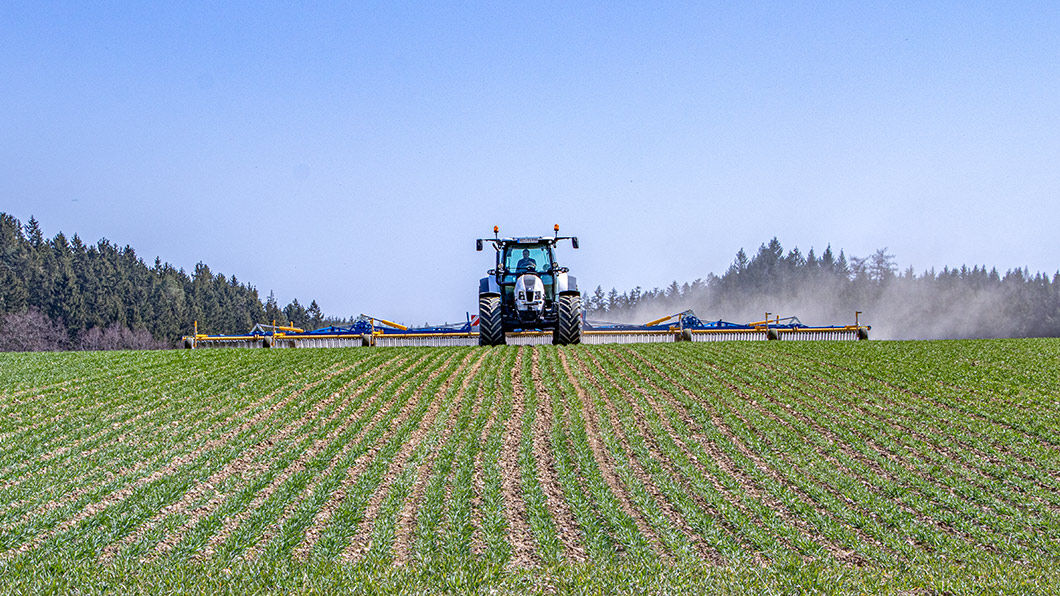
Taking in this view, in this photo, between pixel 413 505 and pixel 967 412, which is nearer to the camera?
pixel 413 505

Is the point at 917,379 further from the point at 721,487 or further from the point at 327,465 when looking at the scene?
the point at 327,465

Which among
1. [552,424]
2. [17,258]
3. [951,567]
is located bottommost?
[951,567]

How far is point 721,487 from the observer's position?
7285mm

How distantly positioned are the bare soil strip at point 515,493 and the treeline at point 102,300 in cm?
6367

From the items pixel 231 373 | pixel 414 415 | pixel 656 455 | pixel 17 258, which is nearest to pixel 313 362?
pixel 231 373

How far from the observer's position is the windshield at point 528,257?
20328 mm

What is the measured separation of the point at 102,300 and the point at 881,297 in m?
80.0

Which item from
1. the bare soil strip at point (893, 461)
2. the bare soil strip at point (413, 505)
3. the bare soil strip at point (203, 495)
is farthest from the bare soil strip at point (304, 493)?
the bare soil strip at point (893, 461)

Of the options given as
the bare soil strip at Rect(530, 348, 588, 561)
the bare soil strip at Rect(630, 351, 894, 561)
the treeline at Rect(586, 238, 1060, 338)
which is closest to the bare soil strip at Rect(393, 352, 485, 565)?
the bare soil strip at Rect(530, 348, 588, 561)

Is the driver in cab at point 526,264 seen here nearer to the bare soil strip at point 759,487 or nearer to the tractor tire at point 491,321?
the tractor tire at point 491,321

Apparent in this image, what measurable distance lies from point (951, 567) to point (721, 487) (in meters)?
2.14

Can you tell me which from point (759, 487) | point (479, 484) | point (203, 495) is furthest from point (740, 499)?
point (203, 495)

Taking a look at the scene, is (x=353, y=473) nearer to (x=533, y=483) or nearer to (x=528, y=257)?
(x=533, y=483)

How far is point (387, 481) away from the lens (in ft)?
24.2
